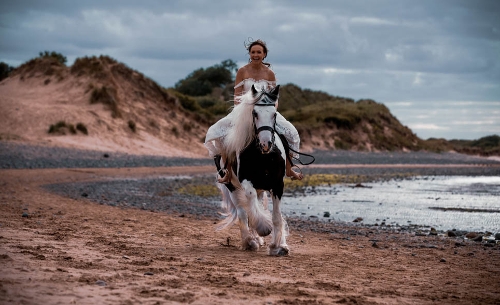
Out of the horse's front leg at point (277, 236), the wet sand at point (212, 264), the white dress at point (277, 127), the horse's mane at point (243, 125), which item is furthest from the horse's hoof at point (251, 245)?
the white dress at point (277, 127)

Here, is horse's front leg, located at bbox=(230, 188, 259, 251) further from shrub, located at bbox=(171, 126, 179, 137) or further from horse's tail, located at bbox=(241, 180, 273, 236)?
shrub, located at bbox=(171, 126, 179, 137)

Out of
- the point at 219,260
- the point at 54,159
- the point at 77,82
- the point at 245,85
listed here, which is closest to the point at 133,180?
the point at 54,159

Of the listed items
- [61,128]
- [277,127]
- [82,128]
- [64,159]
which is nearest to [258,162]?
[277,127]

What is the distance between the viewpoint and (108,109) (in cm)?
3759

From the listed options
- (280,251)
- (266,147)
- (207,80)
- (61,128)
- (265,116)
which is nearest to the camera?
(266,147)

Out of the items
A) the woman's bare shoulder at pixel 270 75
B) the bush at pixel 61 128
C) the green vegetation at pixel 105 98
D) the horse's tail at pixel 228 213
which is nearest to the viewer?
the woman's bare shoulder at pixel 270 75

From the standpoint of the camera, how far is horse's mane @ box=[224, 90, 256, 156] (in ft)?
26.9

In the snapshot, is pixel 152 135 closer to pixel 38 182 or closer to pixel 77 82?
pixel 77 82

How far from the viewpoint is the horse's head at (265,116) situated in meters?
7.72

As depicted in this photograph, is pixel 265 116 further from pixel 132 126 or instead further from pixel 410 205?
pixel 132 126

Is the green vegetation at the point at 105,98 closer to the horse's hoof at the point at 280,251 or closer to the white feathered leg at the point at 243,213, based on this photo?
the white feathered leg at the point at 243,213

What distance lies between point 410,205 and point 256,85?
8522 mm

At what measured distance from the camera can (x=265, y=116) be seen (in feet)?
26.0

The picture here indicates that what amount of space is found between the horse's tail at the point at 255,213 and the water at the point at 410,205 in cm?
481
